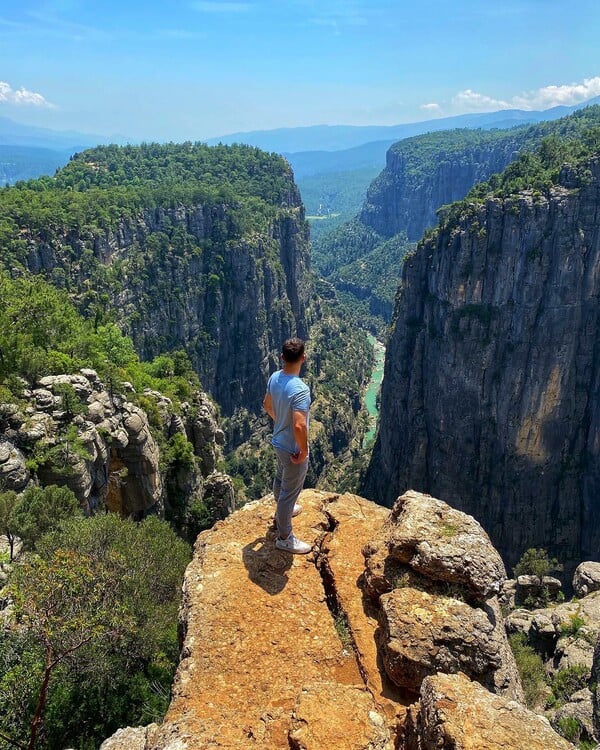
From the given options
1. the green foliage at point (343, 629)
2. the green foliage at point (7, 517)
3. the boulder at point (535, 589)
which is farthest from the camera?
the boulder at point (535, 589)

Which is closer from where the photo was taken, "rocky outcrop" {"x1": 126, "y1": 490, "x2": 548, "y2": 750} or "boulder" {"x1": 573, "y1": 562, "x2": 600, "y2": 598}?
"rocky outcrop" {"x1": 126, "y1": 490, "x2": 548, "y2": 750}

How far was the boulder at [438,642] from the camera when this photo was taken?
822 cm

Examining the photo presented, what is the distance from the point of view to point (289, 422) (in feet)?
32.3

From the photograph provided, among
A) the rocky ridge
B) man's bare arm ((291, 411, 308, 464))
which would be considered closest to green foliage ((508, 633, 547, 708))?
the rocky ridge

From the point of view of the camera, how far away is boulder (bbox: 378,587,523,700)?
8.22m

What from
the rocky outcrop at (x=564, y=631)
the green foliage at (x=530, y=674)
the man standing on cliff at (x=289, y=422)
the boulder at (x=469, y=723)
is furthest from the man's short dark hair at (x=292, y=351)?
the rocky outcrop at (x=564, y=631)

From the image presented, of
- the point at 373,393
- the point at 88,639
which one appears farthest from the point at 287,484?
the point at 373,393

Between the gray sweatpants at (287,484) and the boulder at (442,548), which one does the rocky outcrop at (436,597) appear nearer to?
the boulder at (442,548)

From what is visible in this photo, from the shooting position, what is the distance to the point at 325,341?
13650 centimetres

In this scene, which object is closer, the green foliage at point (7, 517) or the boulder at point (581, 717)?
the boulder at point (581, 717)

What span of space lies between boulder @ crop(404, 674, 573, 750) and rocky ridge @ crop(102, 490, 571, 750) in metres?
0.02

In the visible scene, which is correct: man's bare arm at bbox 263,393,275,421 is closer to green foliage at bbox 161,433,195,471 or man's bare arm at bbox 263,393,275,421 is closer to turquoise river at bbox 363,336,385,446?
green foliage at bbox 161,433,195,471

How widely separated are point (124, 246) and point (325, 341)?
6406cm

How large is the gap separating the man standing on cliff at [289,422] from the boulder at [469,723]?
409cm
